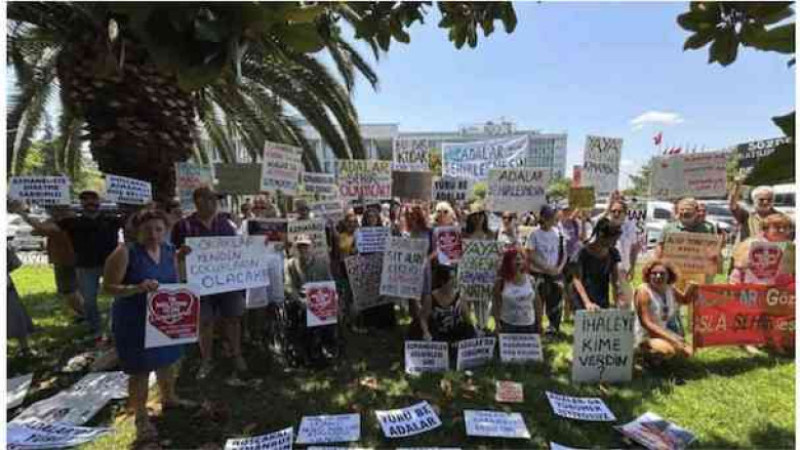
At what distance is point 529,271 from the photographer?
17.3 feet

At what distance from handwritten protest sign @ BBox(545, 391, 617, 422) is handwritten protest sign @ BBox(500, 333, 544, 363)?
2.31ft

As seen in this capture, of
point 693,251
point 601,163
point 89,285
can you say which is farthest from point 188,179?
point 693,251

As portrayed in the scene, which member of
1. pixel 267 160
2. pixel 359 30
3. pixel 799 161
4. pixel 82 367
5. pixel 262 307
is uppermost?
pixel 359 30

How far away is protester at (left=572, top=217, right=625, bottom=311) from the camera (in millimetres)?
4609

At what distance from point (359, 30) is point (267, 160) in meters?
2.87

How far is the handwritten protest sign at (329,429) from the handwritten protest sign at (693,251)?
3646mm

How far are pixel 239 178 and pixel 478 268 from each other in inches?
121

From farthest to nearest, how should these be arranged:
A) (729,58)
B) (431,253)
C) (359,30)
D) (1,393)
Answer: (431,253) → (359,30) → (1,393) → (729,58)

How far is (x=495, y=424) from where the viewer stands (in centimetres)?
325

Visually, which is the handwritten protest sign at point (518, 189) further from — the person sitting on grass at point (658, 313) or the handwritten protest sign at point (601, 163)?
the person sitting on grass at point (658, 313)

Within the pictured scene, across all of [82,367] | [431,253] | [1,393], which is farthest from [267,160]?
[1,393]

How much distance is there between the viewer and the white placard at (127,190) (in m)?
4.48

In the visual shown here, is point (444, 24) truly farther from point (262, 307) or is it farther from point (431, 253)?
point (262, 307)

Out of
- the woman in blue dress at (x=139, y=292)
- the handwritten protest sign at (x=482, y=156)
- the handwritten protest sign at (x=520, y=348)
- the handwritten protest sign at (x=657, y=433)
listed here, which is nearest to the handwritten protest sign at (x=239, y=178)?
the woman in blue dress at (x=139, y=292)
